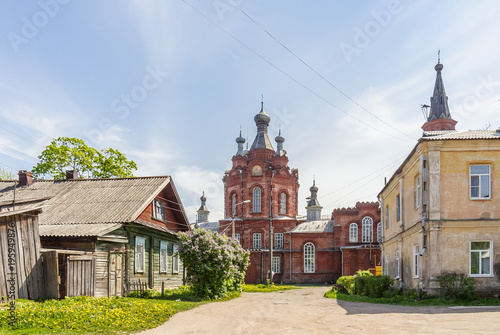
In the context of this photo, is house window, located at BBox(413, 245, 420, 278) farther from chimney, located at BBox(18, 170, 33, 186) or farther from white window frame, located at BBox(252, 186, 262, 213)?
white window frame, located at BBox(252, 186, 262, 213)

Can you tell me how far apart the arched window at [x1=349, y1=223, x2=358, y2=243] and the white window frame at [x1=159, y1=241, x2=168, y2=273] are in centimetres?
2581

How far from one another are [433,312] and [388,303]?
359cm

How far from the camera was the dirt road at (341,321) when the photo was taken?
10.2 m

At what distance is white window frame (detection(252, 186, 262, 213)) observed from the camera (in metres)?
49.2

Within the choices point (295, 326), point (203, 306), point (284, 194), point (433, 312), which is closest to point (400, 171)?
point (433, 312)

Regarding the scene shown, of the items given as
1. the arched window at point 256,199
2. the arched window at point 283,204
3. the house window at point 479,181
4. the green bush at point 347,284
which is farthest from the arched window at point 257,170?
the house window at point 479,181

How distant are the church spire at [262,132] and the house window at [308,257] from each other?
11782 mm

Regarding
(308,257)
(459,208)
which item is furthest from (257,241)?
(459,208)

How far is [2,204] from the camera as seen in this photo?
13.2 meters

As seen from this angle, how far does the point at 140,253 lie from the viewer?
809 inches

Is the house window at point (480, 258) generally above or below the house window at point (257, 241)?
above

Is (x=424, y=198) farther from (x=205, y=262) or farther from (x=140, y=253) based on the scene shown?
(x=140, y=253)

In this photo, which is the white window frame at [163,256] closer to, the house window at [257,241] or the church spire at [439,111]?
the house window at [257,241]

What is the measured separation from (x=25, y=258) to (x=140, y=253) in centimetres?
700
